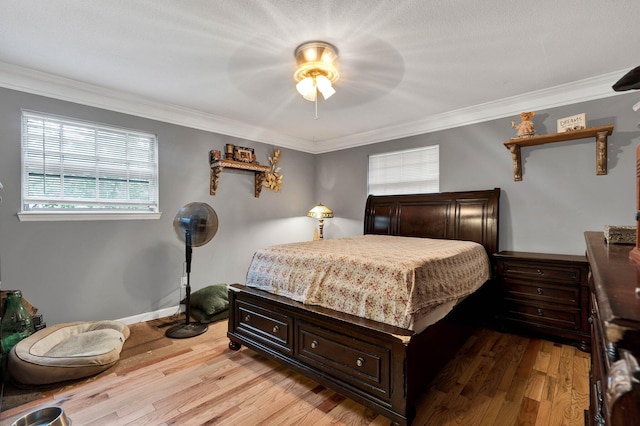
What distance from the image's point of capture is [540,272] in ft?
9.20

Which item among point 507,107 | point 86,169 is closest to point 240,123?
point 86,169

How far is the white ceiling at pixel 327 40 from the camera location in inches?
72.6

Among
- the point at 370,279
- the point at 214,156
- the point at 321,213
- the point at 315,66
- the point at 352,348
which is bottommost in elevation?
the point at 352,348

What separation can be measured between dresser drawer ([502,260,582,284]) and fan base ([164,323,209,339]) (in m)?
3.17

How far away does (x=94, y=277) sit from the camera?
301cm

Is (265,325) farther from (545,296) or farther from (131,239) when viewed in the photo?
(545,296)

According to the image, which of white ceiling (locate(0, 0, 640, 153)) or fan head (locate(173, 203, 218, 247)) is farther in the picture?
fan head (locate(173, 203, 218, 247))

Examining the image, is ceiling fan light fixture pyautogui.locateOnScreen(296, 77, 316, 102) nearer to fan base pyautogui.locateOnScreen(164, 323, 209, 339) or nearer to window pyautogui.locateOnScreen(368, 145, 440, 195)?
window pyautogui.locateOnScreen(368, 145, 440, 195)

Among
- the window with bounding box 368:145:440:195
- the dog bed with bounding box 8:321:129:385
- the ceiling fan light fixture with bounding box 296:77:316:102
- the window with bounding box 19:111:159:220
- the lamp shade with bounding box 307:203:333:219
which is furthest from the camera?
the lamp shade with bounding box 307:203:333:219

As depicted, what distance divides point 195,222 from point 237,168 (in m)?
1.35

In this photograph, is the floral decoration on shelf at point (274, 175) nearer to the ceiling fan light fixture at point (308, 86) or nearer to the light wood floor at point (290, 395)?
the ceiling fan light fixture at point (308, 86)

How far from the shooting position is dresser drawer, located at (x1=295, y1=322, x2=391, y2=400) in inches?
67.3

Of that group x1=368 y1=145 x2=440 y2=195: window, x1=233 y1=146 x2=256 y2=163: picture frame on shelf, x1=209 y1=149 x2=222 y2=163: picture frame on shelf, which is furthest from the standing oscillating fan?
x1=368 y1=145 x2=440 y2=195: window

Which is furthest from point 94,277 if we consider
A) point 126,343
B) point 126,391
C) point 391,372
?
point 391,372
